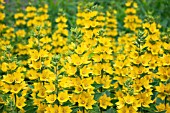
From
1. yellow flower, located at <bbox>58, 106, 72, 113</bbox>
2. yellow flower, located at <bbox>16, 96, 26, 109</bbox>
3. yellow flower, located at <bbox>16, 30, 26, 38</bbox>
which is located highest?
yellow flower, located at <bbox>16, 30, 26, 38</bbox>

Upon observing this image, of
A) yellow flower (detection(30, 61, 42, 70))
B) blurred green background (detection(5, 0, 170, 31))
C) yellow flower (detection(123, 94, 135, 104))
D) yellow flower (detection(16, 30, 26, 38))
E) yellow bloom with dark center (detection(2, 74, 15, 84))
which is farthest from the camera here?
blurred green background (detection(5, 0, 170, 31))

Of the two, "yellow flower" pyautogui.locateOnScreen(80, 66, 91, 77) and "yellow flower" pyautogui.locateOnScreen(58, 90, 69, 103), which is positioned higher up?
"yellow flower" pyautogui.locateOnScreen(80, 66, 91, 77)

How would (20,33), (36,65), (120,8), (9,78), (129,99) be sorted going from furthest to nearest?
(120,8) < (20,33) < (36,65) < (9,78) < (129,99)

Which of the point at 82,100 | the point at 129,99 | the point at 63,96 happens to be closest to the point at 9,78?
the point at 63,96

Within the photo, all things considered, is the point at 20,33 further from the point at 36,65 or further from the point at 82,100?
the point at 82,100

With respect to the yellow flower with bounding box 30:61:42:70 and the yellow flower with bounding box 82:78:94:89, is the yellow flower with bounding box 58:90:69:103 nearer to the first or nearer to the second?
the yellow flower with bounding box 82:78:94:89

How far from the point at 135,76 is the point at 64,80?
2.16 feet

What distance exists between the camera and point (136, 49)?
3.63 metres

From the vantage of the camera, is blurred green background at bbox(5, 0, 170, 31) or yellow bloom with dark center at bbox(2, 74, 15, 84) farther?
blurred green background at bbox(5, 0, 170, 31)

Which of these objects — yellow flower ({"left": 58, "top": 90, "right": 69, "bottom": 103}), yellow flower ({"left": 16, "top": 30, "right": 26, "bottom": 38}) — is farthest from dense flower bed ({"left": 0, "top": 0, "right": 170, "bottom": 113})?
yellow flower ({"left": 16, "top": 30, "right": 26, "bottom": 38})

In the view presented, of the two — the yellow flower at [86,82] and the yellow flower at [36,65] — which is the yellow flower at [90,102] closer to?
the yellow flower at [86,82]

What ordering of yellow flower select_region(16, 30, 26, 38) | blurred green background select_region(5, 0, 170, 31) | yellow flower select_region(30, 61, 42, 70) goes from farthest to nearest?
1. blurred green background select_region(5, 0, 170, 31)
2. yellow flower select_region(16, 30, 26, 38)
3. yellow flower select_region(30, 61, 42, 70)

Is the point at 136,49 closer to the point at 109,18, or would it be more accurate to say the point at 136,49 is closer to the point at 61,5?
the point at 109,18

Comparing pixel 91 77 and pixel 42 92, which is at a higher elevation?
pixel 91 77
